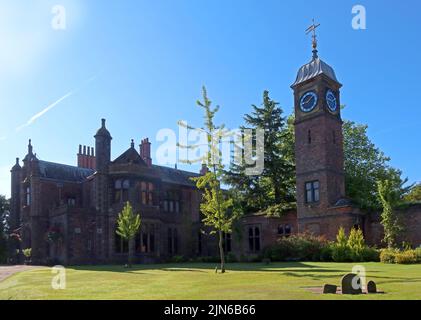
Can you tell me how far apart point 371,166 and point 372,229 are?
17.0m

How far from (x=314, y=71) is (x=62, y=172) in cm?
2667

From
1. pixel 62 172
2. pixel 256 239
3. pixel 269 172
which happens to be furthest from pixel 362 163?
pixel 62 172

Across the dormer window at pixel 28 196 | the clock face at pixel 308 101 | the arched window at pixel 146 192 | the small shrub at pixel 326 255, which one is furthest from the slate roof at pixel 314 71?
the dormer window at pixel 28 196

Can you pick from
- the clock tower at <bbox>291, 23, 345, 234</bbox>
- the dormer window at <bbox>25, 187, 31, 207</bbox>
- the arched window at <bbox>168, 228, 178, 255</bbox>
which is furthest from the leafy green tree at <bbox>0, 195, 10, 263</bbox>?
the clock tower at <bbox>291, 23, 345, 234</bbox>

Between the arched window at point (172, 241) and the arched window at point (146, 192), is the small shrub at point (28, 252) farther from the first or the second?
the arched window at point (172, 241)

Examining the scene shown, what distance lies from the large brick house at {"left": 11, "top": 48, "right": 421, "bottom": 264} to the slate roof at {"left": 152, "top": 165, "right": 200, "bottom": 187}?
475mm

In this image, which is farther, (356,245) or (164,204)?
(164,204)

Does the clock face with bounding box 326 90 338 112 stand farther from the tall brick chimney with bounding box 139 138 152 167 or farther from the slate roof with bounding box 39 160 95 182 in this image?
the slate roof with bounding box 39 160 95 182

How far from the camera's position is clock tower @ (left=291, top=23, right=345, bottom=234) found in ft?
123

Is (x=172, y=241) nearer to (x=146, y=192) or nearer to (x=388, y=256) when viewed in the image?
(x=146, y=192)

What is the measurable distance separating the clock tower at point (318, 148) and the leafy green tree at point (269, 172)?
7.64m

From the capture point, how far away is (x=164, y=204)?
47812mm

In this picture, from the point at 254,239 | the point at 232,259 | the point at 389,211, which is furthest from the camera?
the point at 254,239
